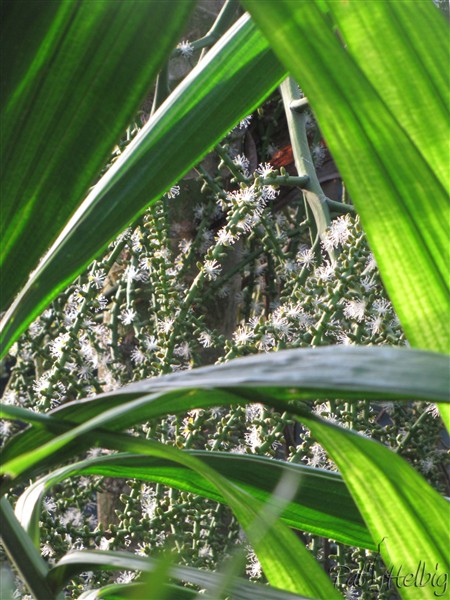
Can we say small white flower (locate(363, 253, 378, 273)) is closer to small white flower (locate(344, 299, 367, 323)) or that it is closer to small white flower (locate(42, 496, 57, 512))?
small white flower (locate(344, 299, 367, 323))

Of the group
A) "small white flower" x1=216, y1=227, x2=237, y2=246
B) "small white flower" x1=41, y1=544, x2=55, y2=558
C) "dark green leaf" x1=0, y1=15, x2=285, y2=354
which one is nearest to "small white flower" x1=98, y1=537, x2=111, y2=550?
"small white flower" x1=41, y1=544, x2=55, y2=558

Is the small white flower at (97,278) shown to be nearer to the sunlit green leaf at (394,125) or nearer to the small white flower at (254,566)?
the small white flower at (254,566)

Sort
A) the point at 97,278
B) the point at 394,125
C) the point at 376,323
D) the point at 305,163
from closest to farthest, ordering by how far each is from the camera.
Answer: the point at 394,125 < the point at 376,323 < the point at 97,278 < the point at 305,163

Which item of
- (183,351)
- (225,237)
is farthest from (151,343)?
(225,237)

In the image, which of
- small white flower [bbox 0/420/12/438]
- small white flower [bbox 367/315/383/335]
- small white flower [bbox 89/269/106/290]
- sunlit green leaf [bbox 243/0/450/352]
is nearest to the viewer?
sunlit green leaf [bbox 243/0/450/352]

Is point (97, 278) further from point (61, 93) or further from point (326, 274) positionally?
point (61, 93)

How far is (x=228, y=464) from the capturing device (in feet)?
1.11

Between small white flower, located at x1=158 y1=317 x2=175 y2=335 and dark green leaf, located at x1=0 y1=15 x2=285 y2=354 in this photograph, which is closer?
dark green leaf, located at x1=0 y1=15 x2=285 y2=354

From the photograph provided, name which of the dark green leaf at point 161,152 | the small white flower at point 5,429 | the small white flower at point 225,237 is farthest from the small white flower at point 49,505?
the dark green leaf at point 161,152

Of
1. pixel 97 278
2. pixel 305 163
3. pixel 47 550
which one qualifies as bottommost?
pixel 47 550

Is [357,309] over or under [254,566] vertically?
over

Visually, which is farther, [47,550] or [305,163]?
[305,163]

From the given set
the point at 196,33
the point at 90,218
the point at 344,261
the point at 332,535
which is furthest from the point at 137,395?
the point at 196,33

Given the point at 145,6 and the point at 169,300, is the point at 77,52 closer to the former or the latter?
the point at 145,6
